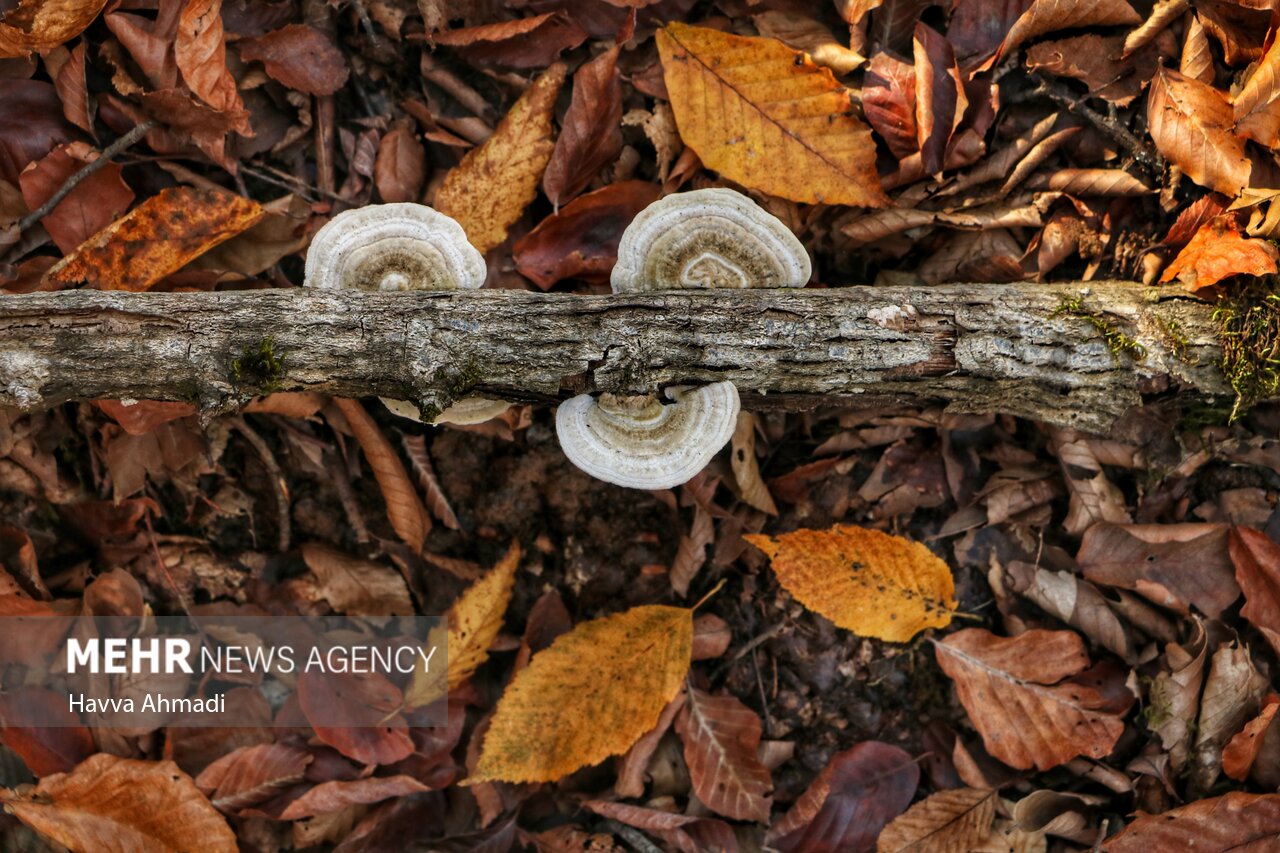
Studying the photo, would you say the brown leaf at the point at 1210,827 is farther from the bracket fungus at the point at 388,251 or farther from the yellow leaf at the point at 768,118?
the bracket fungus at the point at 388,251

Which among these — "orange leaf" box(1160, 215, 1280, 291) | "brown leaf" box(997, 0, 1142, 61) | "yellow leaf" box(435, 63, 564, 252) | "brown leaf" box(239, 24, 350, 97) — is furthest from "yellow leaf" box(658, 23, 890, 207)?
"brown leaf" box(239, 24, 350, 97)

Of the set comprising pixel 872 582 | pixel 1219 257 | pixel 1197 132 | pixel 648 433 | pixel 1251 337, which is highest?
pixel 1197 132

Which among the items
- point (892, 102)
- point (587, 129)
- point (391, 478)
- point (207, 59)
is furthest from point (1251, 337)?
point (207, 59)

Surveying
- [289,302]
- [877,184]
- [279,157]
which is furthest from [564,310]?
[279,157]

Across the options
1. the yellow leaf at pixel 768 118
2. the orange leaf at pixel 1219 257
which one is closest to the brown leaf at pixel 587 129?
the yellow leaf at pixel 768 118

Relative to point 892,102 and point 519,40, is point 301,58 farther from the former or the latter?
point 892,102

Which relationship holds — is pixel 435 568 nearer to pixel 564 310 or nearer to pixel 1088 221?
pixel 564 310

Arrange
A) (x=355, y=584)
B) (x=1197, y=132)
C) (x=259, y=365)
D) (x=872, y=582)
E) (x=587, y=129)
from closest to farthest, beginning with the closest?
(x=259, y=365), (x=1197, y=132), (x=587, y=129), (x=872, y=582), (x=355, y=584)

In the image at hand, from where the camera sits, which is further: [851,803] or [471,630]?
[471,630]
